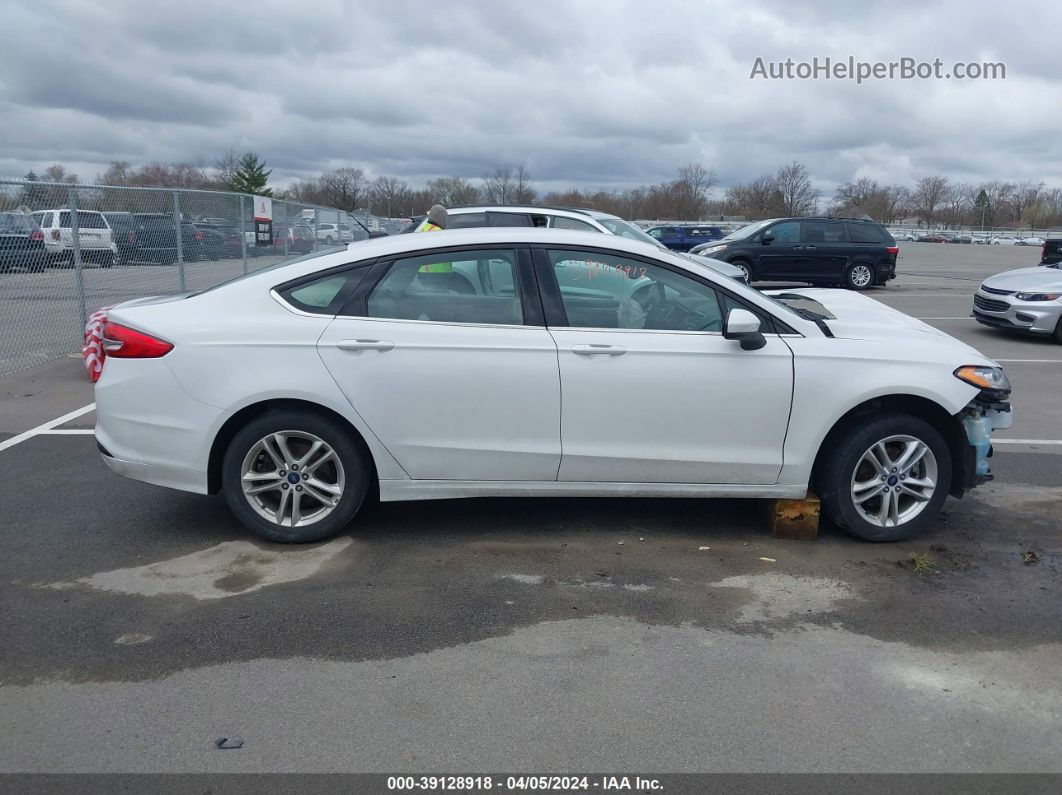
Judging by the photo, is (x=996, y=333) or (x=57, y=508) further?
(x=996, y=333)

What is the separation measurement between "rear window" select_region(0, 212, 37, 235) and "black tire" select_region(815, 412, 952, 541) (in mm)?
8311

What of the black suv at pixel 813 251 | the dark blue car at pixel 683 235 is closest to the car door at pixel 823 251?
the black suv at pixel 813 251

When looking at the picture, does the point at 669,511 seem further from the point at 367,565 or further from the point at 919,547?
the point at 367,565

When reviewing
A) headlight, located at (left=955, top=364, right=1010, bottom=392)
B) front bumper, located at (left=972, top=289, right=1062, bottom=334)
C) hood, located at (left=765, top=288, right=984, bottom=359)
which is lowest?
front bumper, located at (left=972, top=289, right=1062, bottom=334)

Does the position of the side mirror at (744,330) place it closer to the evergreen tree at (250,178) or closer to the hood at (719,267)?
the hood at (719,267)

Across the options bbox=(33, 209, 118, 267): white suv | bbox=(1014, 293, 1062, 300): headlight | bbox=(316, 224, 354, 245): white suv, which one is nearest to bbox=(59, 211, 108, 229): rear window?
bbox=(33, 209, 118, 267): white suv

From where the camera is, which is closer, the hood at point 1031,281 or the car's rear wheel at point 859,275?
the hood at point 1031,281

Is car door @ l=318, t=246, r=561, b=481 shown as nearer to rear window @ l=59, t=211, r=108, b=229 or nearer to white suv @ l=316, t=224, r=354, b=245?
rear window @ l=59, t=211, r=108, b=229

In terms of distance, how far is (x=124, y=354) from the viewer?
15.2 feet

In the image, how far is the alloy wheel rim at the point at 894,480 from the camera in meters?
4.75

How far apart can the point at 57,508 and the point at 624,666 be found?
3.71 m

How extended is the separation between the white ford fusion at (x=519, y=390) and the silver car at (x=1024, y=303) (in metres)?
9.19

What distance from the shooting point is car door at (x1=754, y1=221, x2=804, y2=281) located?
20.9m
